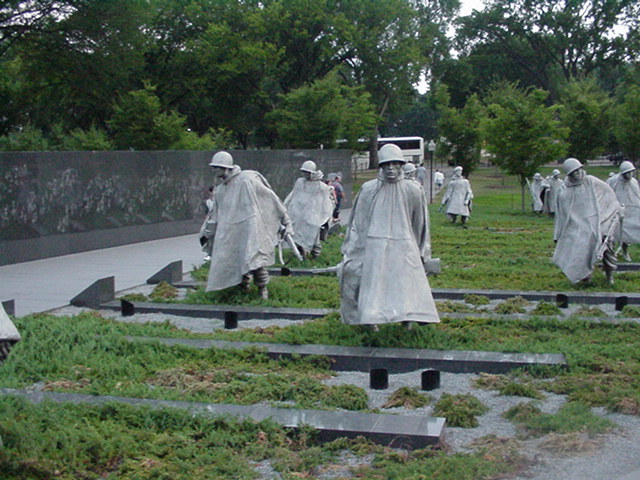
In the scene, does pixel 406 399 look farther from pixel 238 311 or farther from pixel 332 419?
pixel 238 311

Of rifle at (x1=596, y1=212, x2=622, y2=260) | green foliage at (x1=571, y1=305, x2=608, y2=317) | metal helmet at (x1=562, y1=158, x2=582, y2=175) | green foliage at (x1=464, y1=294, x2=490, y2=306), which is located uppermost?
metal helmet at (x1=562, y1=158, x2=582, y2=175)

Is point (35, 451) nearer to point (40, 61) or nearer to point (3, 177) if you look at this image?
point (3, 177)

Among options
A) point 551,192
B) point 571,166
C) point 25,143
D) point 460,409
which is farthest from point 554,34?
point 460,409

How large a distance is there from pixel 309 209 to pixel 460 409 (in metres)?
10.3

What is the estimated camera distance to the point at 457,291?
12.1 m

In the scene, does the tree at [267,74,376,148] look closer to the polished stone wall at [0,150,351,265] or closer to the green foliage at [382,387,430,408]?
the polished stone wall at [0,150,351,265]

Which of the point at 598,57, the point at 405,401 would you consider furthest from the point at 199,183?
the point at 598,57

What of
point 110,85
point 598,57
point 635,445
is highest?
point 598,57

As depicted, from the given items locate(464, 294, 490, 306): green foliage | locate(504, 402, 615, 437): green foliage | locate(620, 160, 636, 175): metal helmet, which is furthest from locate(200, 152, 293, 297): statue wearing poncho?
locate(620, 160, 636, 175): metal helmet

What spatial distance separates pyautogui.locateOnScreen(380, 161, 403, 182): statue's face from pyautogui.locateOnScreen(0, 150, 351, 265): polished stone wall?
35.5 feet

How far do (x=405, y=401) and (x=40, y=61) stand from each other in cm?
2772

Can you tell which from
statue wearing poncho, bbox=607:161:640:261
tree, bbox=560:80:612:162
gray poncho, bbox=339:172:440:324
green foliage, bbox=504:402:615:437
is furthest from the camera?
tree, bbox=560:80:612:162

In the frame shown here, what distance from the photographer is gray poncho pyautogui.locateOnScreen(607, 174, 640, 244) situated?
55.7ft

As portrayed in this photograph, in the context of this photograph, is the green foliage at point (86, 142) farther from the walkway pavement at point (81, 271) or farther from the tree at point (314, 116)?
the tree at point (314, 116)
